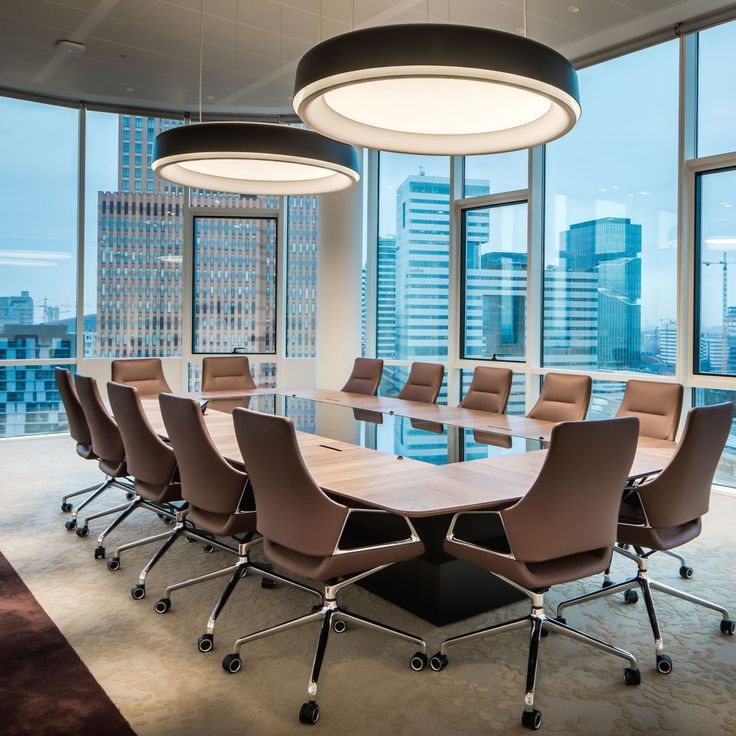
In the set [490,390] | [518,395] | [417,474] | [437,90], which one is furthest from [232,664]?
[518,395]

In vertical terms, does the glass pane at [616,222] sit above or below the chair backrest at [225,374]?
above

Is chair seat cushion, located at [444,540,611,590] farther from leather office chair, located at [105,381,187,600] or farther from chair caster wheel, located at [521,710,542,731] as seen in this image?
leather office chair, located at [105,381,187,600]

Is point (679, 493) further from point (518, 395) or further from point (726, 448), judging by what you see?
point (518, 395)

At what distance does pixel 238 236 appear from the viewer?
9781 millimetres

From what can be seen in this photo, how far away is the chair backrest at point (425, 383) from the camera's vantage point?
622 centimetres

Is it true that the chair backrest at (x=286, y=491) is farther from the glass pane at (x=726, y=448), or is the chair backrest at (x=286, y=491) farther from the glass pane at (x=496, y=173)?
the glass pane at (x=496, y=173)

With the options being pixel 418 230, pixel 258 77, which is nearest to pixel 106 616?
pixel 258 77

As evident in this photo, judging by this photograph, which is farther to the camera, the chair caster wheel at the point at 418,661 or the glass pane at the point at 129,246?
the glass pane at the point at 129,246

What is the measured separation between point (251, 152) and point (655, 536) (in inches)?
130

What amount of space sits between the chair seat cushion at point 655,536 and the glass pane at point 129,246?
24.7 feet

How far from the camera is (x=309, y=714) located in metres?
2.47

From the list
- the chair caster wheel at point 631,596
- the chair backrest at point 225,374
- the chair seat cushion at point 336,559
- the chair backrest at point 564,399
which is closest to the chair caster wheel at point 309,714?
the chair seat cushion at point 336,559

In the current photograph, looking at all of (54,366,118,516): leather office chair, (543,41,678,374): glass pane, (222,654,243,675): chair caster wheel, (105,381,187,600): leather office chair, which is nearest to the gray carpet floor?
(222,654,243,675): chair caster wheel

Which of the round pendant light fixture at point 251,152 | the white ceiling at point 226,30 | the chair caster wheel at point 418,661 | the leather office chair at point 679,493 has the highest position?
the white ceiling at point 226,30
